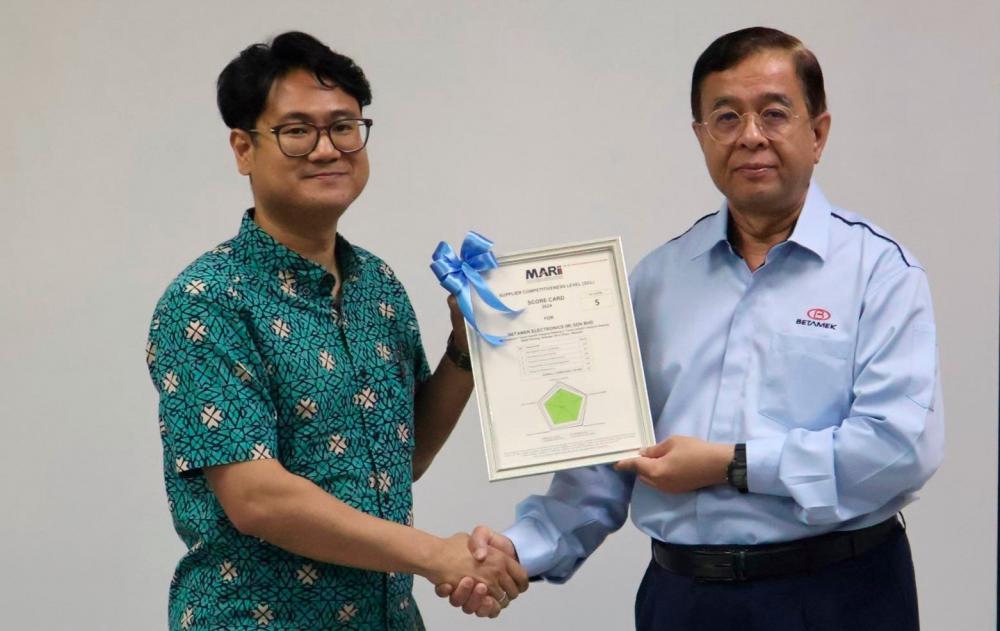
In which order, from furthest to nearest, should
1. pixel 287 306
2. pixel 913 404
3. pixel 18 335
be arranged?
pixel 18 335 → pixel 287 306 → pixel 913 404

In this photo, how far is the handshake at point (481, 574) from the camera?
2.22m

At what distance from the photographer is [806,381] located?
80.6 inches

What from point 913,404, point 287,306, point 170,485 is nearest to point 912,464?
point 913,404

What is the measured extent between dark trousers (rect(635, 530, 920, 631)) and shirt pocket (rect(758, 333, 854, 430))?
0.79 ft

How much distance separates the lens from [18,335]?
10.7 ft

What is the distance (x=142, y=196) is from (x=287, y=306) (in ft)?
4.38

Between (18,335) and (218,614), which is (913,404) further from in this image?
(18,335)

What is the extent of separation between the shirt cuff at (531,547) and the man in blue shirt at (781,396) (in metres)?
0.14

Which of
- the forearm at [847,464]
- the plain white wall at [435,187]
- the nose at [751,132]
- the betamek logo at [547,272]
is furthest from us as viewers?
the plain white wall at [435,187]

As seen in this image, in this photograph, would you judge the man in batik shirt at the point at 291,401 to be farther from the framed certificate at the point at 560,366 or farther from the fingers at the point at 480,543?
the framed certificate at the point at 560,366

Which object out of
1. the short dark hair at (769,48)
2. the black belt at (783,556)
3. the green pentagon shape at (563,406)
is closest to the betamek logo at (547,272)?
the green pentagon shape at (563,406)

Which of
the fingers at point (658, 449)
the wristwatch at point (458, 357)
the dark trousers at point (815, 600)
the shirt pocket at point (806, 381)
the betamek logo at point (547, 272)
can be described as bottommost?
the dark trousers at point (815, 600)

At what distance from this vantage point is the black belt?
2047mm

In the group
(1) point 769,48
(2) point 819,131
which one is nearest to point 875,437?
(2) point 819,131
